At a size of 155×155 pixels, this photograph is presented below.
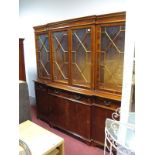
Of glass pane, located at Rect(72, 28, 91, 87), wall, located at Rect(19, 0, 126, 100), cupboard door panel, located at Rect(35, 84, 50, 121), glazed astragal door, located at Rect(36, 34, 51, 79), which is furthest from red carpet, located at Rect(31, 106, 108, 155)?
wall, located at Rect(19, 0, 126, 100)

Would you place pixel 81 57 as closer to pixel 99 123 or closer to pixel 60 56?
pixel 60 56

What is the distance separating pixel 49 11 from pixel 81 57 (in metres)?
1.38

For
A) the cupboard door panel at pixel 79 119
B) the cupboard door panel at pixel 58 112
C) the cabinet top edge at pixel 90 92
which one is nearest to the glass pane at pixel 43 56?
the cabinet top edge at pixel 90 92

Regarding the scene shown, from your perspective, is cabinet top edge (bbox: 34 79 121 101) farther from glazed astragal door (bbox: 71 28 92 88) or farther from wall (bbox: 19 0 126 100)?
wall (bbox: 19 0 126 100)

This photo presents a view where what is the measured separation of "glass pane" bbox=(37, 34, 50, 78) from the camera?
3045 millimetres

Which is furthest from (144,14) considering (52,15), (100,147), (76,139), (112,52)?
(52,15)

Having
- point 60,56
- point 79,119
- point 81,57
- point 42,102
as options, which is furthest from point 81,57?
point 42,102

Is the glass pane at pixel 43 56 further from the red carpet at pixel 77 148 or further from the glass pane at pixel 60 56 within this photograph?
the red carpet at pixel 77 148

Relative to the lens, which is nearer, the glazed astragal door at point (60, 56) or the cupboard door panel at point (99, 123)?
the cupboard door panel at point (99, 123)

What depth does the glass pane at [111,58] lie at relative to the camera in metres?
2.10

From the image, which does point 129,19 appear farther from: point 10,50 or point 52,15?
point 52,15

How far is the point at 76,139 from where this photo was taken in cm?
269

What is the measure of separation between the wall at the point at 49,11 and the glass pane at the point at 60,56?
1.45 feet

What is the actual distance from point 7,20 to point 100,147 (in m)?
2.39
